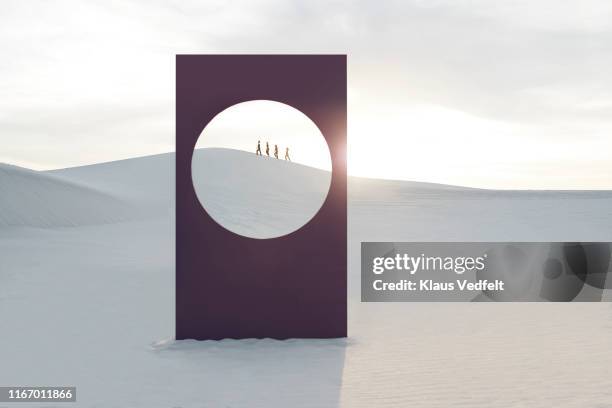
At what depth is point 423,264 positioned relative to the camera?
1447cm

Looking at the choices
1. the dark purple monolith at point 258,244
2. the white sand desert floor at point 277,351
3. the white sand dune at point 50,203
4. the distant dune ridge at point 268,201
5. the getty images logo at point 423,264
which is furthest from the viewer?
the distant dune ridge at point 268,201

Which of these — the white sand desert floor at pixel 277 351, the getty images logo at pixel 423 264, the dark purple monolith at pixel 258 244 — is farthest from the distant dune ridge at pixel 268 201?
the dark purple monolith at pixel 258 244

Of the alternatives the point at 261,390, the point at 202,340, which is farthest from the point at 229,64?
the point at 261,390

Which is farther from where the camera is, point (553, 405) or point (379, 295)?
point (379, 295)

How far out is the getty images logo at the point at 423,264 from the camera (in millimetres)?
Result: 12570

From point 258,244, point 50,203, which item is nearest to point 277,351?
point 258,244

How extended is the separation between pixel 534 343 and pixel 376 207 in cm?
2435

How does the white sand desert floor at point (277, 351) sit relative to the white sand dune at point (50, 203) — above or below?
below

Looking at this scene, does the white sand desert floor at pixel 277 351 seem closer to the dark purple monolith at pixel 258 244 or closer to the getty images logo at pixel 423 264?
the dark purple monolith at pixel 258 244

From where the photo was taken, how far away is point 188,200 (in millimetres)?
7680

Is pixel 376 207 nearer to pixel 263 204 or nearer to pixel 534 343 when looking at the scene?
pixel 263 204

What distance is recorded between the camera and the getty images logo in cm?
1257

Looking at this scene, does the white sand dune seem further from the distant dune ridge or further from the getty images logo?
the getty images logo

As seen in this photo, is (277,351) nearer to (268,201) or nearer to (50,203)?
(50,203)
